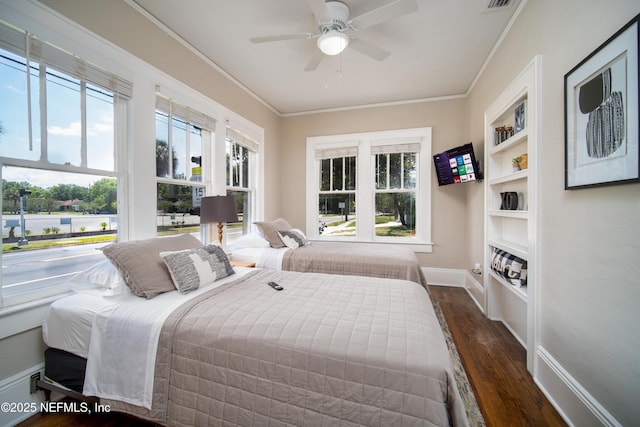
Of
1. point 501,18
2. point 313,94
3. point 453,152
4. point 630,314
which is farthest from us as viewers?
point 313,94

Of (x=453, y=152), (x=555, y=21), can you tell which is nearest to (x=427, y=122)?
(x=453, y=152)

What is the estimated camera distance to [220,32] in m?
2.54

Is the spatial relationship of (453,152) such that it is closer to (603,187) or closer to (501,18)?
(501,18)

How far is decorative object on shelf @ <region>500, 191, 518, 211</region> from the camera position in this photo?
2.43 metres

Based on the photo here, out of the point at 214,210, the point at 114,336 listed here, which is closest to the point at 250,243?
the point at 214,210

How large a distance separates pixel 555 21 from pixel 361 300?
2.26 metres

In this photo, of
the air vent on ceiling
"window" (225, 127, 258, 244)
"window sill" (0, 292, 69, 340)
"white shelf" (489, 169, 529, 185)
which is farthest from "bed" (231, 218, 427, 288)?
the air vent on ceiling

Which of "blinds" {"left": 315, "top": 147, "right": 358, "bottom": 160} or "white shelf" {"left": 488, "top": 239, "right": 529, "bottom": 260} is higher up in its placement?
"blinds" {"left": 315, "top": 147, "right": 358, "bottom": 160}

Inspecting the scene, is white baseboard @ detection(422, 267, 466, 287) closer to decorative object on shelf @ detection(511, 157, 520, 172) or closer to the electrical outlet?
decorative object on shelf @ detection(511, 157, 520, 172)

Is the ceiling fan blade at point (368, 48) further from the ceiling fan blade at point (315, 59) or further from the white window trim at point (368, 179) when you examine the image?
the white window trim at point (368, 179)

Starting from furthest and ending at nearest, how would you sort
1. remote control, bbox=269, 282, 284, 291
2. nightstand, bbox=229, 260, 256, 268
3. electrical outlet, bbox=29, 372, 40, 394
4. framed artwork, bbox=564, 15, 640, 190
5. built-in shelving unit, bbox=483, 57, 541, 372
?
1. nightstand, bbox=229, 260, 256, 268
2. built-in shelving unit, bbox=483, 57, 541, 372
3. remote control, bbox=269, 282, 284, 291
4. electrical outlet, bbox=29, 372, 40, 394
5. framed artwork, bbox=564, 15, 640, 190

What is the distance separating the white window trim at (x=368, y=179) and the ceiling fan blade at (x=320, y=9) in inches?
97.2

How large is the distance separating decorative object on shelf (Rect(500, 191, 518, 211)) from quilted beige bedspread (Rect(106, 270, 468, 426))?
1.67 metres

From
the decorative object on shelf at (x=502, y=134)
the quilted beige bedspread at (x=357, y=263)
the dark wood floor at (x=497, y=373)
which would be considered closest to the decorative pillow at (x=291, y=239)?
the quilted beige bedspread at (x=357, y=263)
